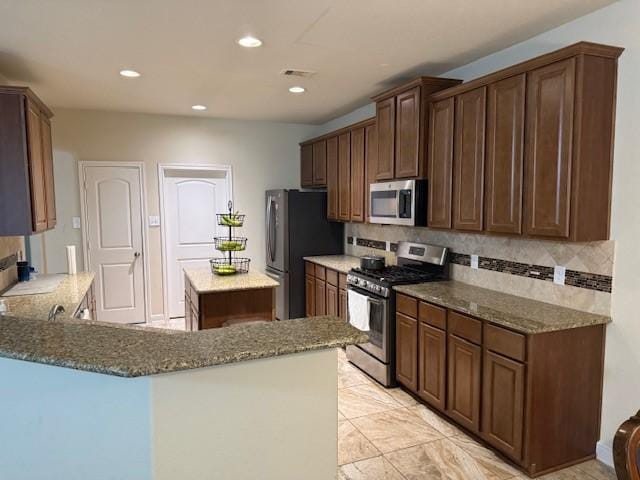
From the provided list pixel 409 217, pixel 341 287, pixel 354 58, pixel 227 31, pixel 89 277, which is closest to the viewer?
pixel 227 31

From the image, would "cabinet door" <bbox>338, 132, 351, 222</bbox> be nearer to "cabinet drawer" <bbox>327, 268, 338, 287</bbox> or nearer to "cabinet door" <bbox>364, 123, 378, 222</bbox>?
"cabinet door" <bbox>364, 123, 378, 222</bbox>

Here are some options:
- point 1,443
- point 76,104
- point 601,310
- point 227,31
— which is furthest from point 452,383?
point 76,104

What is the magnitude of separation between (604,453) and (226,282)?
9.49 feet

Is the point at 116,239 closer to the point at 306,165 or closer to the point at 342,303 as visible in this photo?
the point at 306,165

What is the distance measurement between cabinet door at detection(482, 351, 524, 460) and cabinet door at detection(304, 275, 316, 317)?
9.07ft

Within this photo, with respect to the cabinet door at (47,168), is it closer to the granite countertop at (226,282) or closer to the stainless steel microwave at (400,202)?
the granite countertop at (226,282)

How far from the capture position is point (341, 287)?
15.0ft

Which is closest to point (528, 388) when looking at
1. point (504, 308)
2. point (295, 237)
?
point (504, 308)

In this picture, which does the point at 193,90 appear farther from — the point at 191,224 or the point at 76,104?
the point at 191,224

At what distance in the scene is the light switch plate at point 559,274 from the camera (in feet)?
9.06

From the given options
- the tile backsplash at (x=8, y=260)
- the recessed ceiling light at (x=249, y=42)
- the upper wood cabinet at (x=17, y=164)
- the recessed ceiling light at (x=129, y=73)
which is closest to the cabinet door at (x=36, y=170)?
the upper wood cabinet at (x=17, y=164)

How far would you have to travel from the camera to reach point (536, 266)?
116 inches

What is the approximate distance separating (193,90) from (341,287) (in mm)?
2454

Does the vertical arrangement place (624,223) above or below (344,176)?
below
